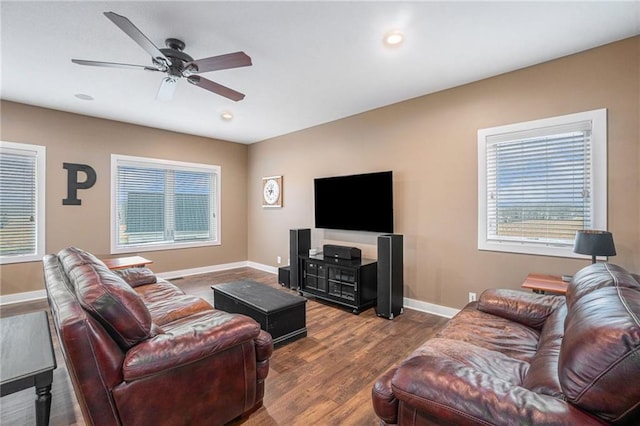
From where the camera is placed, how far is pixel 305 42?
2521mm

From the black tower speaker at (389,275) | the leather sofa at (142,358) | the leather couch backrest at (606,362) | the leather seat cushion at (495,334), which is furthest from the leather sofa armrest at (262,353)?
the black tower speaker at (389,275)

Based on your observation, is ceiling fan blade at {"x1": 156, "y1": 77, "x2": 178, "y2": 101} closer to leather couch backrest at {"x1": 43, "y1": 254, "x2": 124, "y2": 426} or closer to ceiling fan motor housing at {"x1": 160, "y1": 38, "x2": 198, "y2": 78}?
ceiling fan motor housing at {"x1": 160, "y1": 38, "x2": 198, "y2": 78}

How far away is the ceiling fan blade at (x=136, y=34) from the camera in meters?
1.77

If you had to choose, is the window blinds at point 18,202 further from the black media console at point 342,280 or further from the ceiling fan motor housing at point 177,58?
the black media console at point 342,280

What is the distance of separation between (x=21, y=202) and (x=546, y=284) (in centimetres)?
643

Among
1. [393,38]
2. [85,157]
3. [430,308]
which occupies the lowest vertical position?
[430,308]

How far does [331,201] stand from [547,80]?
2.88 m

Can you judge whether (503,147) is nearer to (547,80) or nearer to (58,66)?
(547,80)

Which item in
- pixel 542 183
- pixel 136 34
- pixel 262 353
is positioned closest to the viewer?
pixel 262 353

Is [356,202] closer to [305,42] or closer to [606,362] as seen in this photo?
[305,42]

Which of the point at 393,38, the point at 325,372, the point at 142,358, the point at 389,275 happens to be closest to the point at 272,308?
the point at 325,372

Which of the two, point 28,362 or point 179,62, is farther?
point 179,62

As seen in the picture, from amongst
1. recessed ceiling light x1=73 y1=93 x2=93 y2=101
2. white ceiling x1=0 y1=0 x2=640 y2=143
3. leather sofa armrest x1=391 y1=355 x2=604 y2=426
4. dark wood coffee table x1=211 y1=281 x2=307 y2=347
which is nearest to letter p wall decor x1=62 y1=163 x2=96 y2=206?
white ceiling x1=0 y1=0 x2=640 y2=143

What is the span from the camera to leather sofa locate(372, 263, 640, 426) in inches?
35.0
